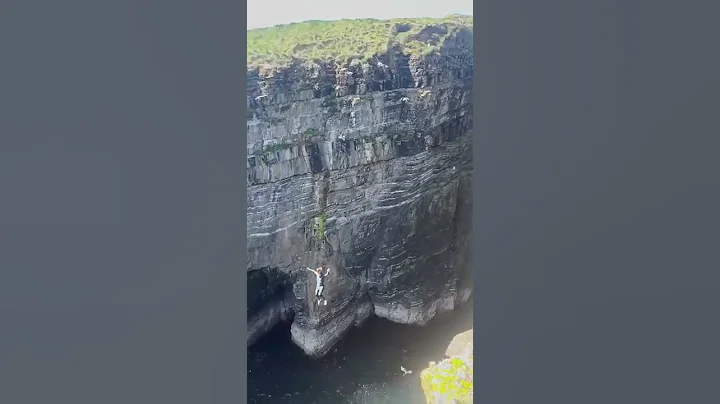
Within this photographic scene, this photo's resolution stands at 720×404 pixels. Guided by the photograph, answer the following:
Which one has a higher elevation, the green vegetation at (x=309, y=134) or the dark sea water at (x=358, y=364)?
the green vegetation at (x=309, y=134)

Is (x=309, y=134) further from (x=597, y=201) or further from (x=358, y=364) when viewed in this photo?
(x=597, y=201)

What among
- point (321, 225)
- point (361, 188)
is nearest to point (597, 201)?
point (361, 188)

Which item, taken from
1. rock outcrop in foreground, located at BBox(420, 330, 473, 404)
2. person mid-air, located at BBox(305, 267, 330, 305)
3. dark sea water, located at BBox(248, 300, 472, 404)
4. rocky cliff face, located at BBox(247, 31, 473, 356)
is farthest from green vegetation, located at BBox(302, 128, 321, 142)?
rock outcrop in foreground, located at BBox(420, 330, 473, 404)

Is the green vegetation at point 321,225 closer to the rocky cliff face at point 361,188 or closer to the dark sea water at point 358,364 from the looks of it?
the rocky cliff face at point 361,188

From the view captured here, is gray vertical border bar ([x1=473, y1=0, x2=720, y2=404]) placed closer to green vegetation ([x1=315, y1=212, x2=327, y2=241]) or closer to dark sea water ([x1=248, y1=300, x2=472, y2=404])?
dark sea water ([x1=248, y1=300, x2=472, y2=404])

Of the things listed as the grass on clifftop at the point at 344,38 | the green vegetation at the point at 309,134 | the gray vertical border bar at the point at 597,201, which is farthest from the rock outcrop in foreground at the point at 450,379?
the grass on clifftop at the point at 344,38

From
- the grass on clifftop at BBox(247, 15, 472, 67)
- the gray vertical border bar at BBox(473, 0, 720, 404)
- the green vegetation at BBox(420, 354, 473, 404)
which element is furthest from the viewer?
the green vegetation at BBox(420, 354, 473, 404)

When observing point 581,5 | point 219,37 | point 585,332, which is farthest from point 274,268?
point 581,5
